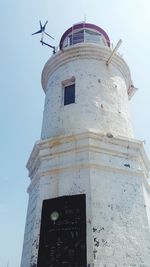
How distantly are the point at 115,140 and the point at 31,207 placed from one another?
329 centimetres

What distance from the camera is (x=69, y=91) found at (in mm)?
10406

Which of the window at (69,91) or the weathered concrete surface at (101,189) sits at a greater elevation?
the window at (69,91)

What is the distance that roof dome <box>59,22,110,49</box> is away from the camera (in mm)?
13344

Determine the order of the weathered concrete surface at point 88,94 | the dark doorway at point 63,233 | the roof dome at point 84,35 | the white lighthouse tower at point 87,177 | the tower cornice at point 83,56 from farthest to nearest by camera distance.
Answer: the roof dome at point 84,35 < the tower cornice at point 83,56 < the weathered concrete surface at point 88,94 < the white lighthouse tower at point 87,177 < the dark doorway at point 63,233

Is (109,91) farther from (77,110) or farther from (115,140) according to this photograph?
(115,140)

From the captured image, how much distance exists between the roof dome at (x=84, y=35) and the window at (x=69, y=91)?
136 inches

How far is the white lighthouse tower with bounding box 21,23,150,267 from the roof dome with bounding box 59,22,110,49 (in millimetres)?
2409

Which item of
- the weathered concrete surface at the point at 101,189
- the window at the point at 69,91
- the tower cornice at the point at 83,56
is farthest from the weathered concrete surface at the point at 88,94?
the weathered concrete surface at the point at 101,189

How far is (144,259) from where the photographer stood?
689 cm

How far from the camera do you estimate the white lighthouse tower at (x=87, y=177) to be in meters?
6.82

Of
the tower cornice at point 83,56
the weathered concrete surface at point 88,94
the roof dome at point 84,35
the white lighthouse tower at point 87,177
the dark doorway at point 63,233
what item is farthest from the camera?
the roof dome at point 84,35

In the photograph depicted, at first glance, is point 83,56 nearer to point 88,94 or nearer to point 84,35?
point 88,94

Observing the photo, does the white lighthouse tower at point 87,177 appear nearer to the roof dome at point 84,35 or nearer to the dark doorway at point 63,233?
the dark doorway at point 63,233

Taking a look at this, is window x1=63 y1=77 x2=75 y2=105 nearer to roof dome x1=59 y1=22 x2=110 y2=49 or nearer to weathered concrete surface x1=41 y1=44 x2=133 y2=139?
weathered concrete surface x1=41 y1=44 x2=133 y2=139
